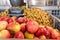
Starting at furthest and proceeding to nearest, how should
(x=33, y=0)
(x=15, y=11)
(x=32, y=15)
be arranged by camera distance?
(x=33, y=0) → (x=32, y=15) → (x=15, y=11)

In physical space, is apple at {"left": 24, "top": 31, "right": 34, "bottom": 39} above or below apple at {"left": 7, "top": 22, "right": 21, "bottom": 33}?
below

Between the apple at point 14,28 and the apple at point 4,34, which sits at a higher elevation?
the apple at point 14,28

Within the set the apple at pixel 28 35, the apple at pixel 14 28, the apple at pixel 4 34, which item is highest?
the apple at pixel 14 28

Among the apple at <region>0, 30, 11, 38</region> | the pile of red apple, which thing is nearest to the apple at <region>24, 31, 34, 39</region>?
the pile of red apple

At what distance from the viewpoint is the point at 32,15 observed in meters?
2.09

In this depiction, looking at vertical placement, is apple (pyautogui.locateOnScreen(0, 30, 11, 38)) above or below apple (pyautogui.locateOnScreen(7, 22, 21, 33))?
below

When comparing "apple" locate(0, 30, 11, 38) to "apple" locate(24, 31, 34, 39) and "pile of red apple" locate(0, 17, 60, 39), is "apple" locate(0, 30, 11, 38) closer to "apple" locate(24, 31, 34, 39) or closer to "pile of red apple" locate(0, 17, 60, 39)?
"pile of red apple" locate(0, 17, 60, 39)

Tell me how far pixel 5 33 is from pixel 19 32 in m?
0.08

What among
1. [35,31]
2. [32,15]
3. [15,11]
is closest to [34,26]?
[35,31]

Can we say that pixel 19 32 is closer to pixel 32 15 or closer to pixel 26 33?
pixel 26 33

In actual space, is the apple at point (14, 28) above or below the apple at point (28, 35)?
above

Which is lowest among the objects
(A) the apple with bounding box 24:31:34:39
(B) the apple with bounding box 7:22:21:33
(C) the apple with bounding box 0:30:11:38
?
(A) the apple with bounding box 24:31:34:39

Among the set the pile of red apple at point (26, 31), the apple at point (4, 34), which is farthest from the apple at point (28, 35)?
the apple at point (4, 34)

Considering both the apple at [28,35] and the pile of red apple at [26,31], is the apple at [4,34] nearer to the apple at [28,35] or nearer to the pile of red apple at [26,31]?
the pile of red apple at [26,31]
